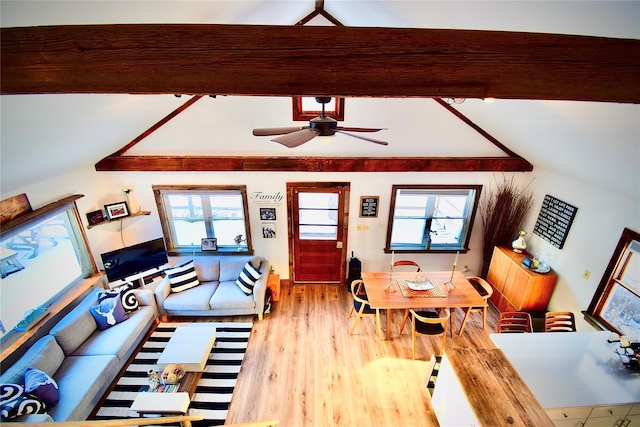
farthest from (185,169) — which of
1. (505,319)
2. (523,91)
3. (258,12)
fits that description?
(505,319)

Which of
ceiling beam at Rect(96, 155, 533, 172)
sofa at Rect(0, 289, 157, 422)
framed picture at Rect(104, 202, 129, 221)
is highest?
ceiling beam at Rect(96, 155, 533, 172)

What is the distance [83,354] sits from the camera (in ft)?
12.1

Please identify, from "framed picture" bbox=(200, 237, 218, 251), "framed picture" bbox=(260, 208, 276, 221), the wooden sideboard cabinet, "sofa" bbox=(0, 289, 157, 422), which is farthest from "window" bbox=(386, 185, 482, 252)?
"sofa" bbox=(0, 289, 157, 422)

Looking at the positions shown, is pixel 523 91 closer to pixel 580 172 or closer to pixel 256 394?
pixel 580 172

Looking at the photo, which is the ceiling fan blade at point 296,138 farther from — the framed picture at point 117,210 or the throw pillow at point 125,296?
the framed picture at point 117,210

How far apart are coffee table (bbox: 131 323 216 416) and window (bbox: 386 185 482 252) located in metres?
3.49

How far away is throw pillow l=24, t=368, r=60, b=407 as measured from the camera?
2.95 m

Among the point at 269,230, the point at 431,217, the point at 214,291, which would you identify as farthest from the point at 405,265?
the point at 214,291

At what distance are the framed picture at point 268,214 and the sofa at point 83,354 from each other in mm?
2178

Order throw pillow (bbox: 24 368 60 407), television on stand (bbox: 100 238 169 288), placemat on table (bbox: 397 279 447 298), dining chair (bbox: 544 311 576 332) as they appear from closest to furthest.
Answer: throw pillow (bbox: 24 368 60 407) < dining chair (bbox: 544 311 576 332) < placemat on table (bbox: 397 279 447 298) < television on stand (bbox: 100 238 169 288)

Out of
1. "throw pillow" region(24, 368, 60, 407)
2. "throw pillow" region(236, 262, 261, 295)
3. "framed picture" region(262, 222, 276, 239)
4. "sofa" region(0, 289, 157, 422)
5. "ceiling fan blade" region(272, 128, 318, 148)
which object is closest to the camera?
"ceiling fan blade" region(272, 128, 318, 148)

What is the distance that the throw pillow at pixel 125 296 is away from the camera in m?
4.27

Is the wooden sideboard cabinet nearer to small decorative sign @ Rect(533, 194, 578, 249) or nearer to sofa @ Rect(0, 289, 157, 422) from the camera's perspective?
small decorative sign @ Rect(533, 194, 578, 249)

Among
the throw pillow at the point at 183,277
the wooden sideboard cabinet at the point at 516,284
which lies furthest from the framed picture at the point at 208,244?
the wooden sideboard cabinet at the point at 516,284
